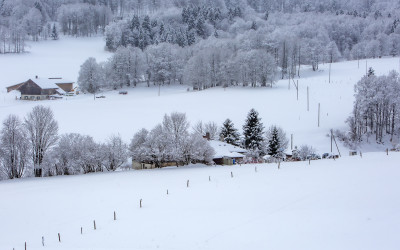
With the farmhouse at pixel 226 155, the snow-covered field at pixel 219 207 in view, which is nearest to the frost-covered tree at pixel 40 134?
the snow-covered field at pixel 219 207

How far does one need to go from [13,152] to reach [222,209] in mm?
28499

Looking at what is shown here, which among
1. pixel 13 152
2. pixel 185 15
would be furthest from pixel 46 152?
pixel 185 15

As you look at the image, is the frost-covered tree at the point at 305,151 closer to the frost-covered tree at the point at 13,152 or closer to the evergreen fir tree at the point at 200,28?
the frost-covered tree at the point at 13,152

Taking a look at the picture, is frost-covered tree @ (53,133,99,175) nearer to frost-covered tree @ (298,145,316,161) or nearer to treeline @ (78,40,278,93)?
frost-covered tree @ (298,145,316,161)

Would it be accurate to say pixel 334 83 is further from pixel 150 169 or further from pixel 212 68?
pixel 150 169

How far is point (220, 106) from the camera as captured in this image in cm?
7675

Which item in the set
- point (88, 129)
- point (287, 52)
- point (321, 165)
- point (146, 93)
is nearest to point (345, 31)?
point (287, 52)

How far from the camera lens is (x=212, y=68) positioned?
9912 cm

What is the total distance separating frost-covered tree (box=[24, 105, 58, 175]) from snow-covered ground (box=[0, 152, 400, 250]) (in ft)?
21.7

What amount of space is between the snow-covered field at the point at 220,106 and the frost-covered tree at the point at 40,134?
33.7 ft

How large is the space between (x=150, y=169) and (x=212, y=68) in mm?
56526

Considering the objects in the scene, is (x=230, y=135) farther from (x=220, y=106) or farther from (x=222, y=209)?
(x=222, y=209)

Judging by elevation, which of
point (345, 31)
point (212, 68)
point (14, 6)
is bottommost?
point (212, 68)

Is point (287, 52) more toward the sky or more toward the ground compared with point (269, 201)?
more toward the sky
